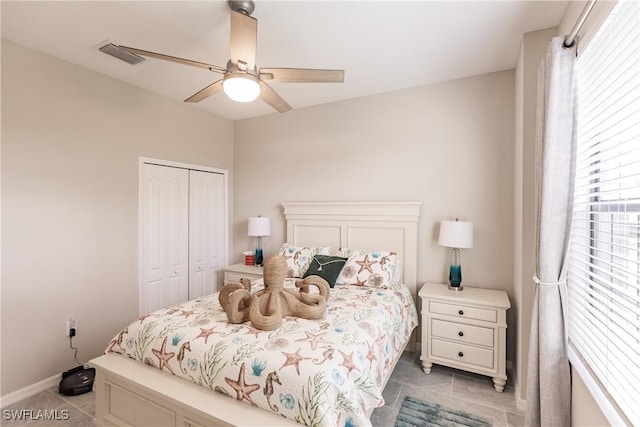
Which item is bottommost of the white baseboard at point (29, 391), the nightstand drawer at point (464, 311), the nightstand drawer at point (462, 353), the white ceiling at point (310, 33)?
the white baseboard at point (29, 391)

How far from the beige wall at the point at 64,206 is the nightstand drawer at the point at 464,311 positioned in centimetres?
298

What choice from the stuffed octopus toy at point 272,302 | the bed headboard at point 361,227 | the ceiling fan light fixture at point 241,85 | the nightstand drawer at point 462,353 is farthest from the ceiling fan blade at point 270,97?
the nightstand drawer at point 462,353

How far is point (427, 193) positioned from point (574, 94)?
154 cm

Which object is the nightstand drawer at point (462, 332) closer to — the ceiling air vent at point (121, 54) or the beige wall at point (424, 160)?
the beige wall at point (424, 160)

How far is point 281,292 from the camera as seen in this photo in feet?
6.63

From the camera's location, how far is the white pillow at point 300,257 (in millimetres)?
3117

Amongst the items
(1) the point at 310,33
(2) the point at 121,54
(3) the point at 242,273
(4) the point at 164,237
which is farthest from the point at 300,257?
(2) the point at 121,54

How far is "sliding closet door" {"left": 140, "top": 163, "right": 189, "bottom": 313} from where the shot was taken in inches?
126

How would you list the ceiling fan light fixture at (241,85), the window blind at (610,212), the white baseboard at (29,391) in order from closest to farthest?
the window blind at (610,212), the ceiling fan light fixture at (241,85), the white baseboard at (29,391)

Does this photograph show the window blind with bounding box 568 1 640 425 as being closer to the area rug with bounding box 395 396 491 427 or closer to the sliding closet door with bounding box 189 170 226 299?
the area rug with bounding box 395 396 491 427

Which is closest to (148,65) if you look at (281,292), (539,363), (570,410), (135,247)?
(135,247)

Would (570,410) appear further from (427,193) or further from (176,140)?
(176,140)

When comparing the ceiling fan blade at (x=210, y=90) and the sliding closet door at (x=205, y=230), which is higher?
the ceiling fan blade at (x=210, y=90)

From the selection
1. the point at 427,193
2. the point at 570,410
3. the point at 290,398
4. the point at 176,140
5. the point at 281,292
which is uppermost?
the point at 176,140
